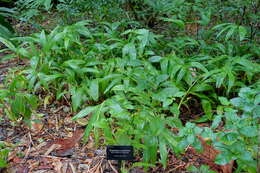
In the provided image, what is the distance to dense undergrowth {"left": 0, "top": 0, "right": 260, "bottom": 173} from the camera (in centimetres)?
175

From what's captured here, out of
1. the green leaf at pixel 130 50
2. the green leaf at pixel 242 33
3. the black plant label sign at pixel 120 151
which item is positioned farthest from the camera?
the green leaf at pixel 130 50

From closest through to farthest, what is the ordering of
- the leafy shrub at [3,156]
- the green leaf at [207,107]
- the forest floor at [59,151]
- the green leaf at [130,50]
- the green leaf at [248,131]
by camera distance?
the green leaf at [248,131], the leafy shrub at [3,156], the forest floor at [59,151], the green leaf at [207,107], the green leaf at [130,50]

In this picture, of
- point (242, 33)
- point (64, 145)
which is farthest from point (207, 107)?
point (64, 145)

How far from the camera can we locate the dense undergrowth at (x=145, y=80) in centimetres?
175

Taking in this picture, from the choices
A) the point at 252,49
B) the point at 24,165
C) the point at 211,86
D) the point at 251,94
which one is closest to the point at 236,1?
the point at 252,49

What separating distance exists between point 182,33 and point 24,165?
2.09m

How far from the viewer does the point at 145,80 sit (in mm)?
2125

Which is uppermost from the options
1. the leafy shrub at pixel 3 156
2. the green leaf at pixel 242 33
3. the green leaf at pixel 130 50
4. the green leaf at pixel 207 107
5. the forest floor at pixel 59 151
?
the green leaf at pixel 242 33

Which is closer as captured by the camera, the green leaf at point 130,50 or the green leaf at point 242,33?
the green leaf at point 242,33

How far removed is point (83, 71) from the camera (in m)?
2.46

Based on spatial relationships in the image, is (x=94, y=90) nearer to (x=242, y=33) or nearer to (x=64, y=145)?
(x=64, y=145)

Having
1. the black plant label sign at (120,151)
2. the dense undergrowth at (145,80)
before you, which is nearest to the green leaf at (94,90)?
the dense undergrowth at (145,80)

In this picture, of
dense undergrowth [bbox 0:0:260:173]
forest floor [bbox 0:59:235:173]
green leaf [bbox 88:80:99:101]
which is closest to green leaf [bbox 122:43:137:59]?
dense undergrowth [bbox 0:0:260:173]

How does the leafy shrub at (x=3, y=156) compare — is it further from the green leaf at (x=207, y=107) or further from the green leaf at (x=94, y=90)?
the green leaf at (x=207, y=107)
